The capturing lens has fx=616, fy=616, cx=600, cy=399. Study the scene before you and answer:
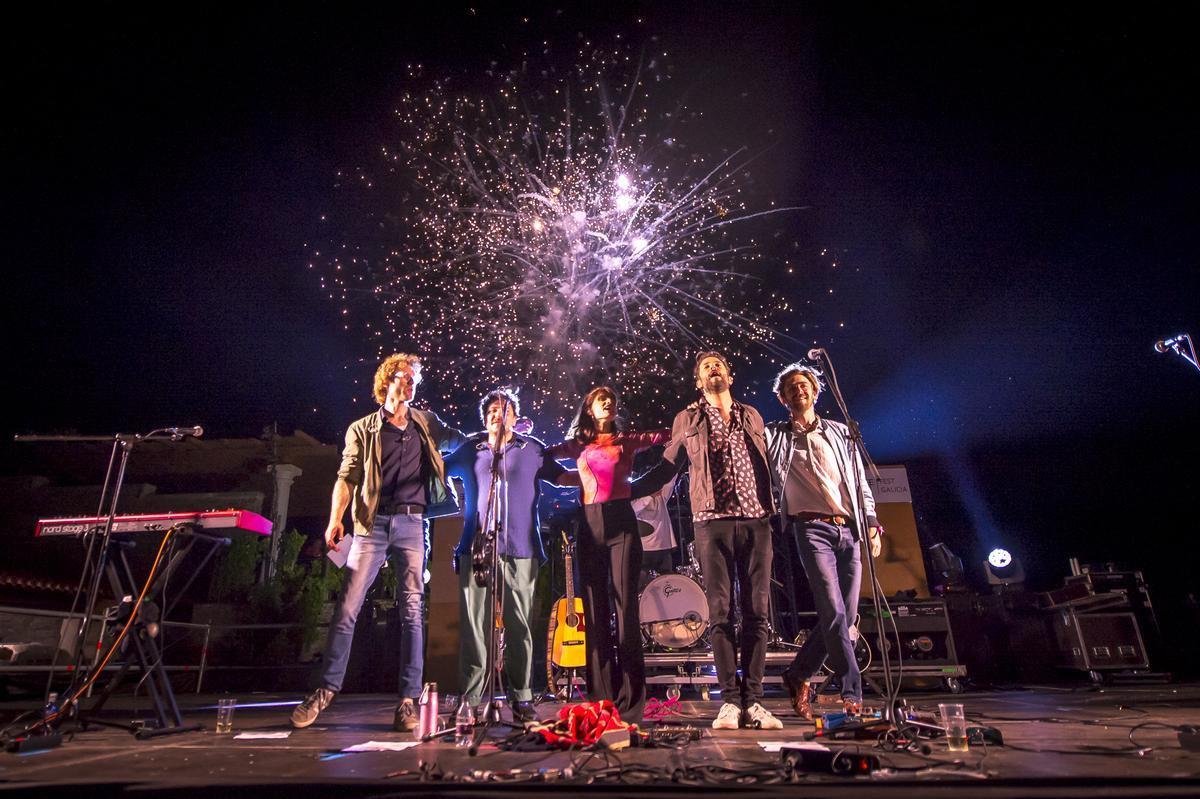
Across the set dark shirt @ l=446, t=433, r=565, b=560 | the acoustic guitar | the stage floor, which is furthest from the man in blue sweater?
the acoustic guitar

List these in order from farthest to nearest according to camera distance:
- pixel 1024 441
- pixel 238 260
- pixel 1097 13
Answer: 1. pixel 1024 441
2. pixel 238 260
3. pixel 1097 13

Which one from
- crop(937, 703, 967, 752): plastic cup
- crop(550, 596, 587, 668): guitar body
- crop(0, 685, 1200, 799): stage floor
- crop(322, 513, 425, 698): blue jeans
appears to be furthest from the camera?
crop(550, 596, 587, 668): guitar body

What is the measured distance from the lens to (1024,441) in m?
9.23

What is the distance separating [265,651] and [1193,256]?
12.5m

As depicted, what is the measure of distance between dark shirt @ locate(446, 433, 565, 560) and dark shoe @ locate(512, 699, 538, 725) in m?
0.84

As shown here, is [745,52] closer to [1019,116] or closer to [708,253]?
[708,253]

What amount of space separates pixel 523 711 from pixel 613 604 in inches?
30.6

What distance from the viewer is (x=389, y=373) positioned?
4.22 metres

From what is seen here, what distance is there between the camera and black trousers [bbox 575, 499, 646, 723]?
3.39 m

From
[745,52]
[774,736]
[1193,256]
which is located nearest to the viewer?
[774,736]

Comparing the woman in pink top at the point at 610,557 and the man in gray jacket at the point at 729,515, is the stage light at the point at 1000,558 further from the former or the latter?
the woman in pink top at the point at 610,557

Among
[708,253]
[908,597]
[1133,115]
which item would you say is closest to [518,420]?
[708,253]

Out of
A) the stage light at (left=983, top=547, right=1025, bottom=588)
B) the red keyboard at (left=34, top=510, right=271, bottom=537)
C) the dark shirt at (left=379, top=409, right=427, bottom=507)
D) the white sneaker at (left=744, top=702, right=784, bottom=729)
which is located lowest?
the white sneaker at (left=744, top=702, right=784, bottom=729)

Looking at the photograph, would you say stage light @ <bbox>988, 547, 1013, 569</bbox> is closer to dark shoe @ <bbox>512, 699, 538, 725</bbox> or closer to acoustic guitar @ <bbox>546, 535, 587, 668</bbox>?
acoustic guitar @ <bbox>546, 535, 587, 668</bbox>
